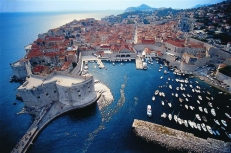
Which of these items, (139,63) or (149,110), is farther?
(139,63)

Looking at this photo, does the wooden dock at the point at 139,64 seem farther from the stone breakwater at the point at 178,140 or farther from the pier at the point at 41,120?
the stone breakwater at the point at 178,140

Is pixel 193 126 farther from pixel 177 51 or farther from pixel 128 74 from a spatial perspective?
pixel 177 51

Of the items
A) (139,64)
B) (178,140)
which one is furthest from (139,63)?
(178,140)

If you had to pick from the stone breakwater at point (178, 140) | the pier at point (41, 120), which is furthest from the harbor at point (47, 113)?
the stone breakwater at point (178, 140)

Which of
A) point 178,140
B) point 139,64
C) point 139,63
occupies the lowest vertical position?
point 178,140

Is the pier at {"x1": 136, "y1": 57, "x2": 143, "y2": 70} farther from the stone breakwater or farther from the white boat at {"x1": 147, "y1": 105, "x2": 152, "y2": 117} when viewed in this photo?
the stone breakwater

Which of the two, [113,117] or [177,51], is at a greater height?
[177,51]

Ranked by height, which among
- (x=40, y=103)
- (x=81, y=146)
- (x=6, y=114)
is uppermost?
(x=40, y=103)

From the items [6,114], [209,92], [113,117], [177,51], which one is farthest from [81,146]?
[177,51]

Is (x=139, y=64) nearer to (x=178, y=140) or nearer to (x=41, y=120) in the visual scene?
(x=178, y=140)
